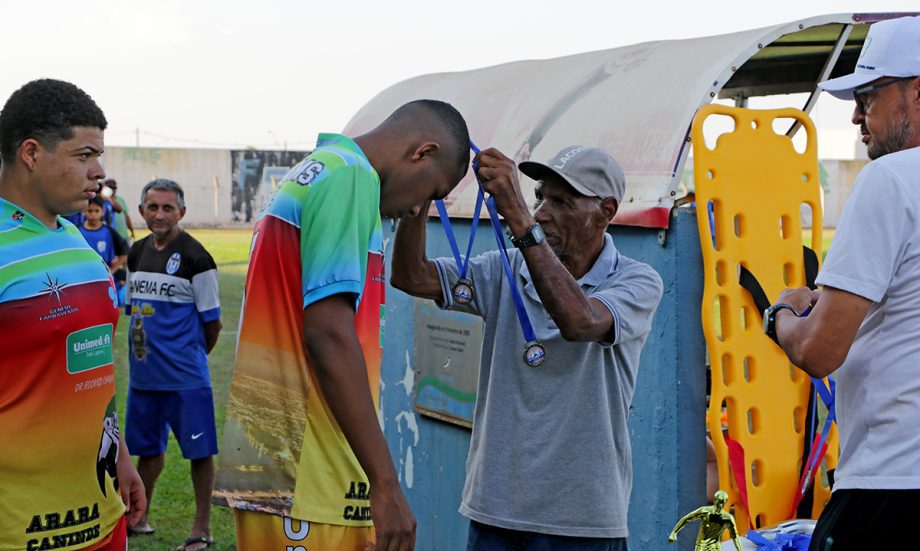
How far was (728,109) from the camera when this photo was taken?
452 centimetres

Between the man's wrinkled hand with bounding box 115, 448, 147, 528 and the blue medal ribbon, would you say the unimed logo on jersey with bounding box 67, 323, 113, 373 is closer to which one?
the man's wrinkled hand with bounding box 115, 448, 147, 528

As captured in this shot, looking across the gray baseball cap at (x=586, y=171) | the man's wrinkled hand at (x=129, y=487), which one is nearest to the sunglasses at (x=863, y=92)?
the gray baseball cap at (x=586, y=171)

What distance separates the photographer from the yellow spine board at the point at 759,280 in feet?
14.5

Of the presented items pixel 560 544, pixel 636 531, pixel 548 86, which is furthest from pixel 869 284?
pixel 548 86

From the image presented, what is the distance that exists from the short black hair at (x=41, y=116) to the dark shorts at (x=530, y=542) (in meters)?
1.75

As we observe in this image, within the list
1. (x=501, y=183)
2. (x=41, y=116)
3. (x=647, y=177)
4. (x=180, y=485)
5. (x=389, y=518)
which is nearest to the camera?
(x=389, y=518)

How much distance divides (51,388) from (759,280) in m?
2.91

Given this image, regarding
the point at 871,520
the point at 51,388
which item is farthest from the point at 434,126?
the point at 871,520

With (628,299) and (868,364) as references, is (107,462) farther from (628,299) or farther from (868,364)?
(868,364)

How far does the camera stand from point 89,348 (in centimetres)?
306

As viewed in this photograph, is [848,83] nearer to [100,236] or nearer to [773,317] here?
[773,317]

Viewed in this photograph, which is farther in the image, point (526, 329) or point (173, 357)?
point (173, 357)

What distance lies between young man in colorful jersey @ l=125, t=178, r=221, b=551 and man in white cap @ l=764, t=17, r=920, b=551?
4.28 meters

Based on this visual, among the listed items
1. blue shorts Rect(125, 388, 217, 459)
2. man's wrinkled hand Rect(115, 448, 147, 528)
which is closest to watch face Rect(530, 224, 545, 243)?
man's wrinkled hand Rect(115, 448, 147, 528)
